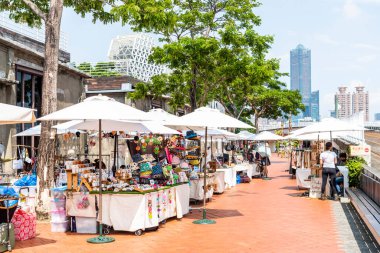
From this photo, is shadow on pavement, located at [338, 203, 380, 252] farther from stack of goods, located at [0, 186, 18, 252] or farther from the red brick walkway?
stack of goods, located at [0, 186, 18, 252]

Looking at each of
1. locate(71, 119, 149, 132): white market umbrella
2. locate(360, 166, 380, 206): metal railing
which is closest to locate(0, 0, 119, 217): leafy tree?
locate(71, 119, 149, 132): white market umbrella

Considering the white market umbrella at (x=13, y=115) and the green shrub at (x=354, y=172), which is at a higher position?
the white market umbrella at (x=13, y=115)

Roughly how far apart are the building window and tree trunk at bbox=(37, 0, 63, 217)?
7.13 meters

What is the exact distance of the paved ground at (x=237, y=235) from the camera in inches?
311

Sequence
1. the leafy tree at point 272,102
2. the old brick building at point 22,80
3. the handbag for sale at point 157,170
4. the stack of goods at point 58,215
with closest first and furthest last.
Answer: the stack of goods at point 58,215
the handbag for sale at point 157,170
the old brick building at point 22,80
the leafy tree at point 272,102

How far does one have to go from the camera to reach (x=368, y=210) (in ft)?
32.2

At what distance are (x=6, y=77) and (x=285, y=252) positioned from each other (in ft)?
41.1

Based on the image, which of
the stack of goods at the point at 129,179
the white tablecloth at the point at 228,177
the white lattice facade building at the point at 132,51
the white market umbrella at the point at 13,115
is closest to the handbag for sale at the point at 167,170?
the stack of goods at the point at 129,179

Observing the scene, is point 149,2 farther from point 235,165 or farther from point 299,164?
point 299,164

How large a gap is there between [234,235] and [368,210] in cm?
302

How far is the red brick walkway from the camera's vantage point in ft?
25.9

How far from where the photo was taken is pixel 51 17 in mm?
11117

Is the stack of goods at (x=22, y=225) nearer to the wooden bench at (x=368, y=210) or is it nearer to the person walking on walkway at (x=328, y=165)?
the wooden bench at (x=368, y=210)

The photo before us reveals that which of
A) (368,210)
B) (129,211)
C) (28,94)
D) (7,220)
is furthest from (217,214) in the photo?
(28,94)
